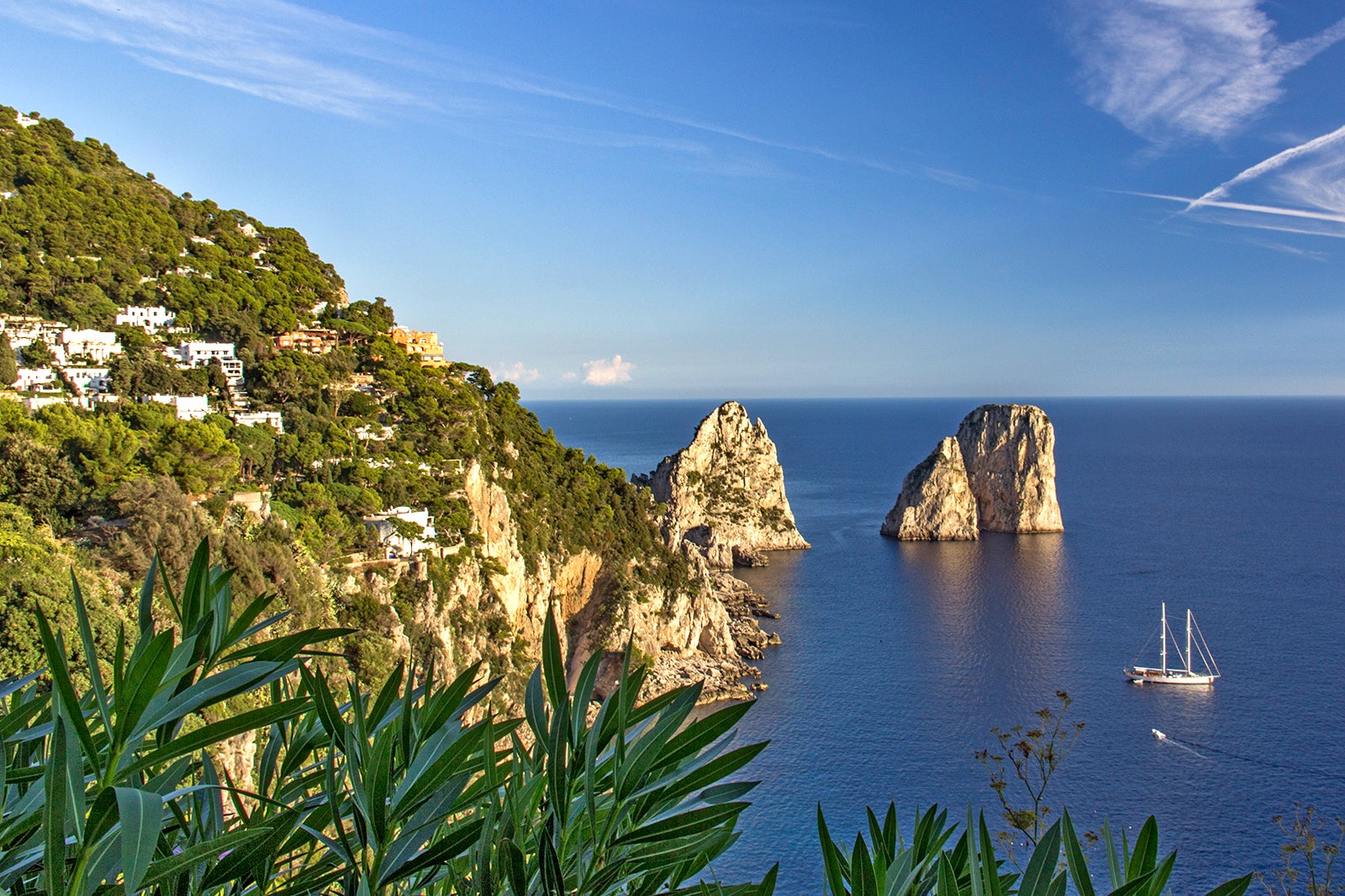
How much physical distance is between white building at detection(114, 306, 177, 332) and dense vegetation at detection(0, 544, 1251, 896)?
94.1 feet

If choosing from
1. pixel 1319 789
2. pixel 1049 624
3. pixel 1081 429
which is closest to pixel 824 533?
pixel 1049 624

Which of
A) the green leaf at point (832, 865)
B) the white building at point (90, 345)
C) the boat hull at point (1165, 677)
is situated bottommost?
the boat hull at point (1165, 677)

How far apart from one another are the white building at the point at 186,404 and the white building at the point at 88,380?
124 centimetres

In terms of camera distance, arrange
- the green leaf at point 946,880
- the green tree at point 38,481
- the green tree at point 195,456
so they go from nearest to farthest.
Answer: the green leaf at point 946,880 → the green tree at point 38,481 → the green tree at point 195,456

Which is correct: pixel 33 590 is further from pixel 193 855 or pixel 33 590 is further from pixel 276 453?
pixel 193 855

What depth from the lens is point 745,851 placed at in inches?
822

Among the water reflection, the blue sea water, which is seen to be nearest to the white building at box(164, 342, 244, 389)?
the blue sea water

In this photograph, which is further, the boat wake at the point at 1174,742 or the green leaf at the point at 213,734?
the boat wake at the point at 1174,742

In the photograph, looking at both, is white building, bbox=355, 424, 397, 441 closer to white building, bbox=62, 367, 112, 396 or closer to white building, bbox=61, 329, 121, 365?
white building, bbox=62, 367, 112, 396

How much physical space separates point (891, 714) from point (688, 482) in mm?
29511

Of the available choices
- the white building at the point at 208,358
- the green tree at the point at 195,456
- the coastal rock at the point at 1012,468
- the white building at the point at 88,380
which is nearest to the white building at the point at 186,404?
the white building at the point at 88,380

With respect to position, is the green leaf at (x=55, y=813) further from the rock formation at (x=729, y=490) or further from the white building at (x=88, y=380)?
the rock formation at (x=729, y=490)

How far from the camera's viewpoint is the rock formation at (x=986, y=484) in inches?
2320

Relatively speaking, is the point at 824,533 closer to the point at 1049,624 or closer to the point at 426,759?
the point at 1049,624
